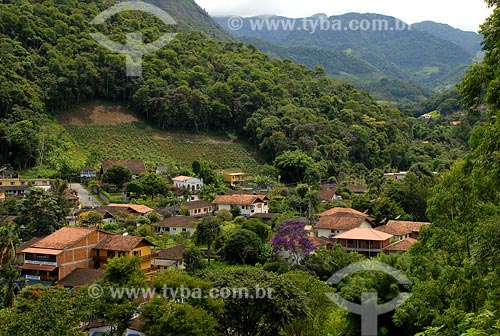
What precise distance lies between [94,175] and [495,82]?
33.1 meters

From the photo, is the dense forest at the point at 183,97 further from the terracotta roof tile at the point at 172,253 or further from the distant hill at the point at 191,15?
the distant hill at the point at 191,15

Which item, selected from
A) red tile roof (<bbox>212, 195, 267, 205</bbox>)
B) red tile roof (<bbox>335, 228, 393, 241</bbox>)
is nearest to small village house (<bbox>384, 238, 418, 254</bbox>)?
red tile roof (<bbox>335, 228, 393, 241</bbox>)

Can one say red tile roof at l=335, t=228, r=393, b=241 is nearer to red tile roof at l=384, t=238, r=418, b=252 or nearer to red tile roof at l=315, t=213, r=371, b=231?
red tile roof at l=384, t=238, r=418, b=252

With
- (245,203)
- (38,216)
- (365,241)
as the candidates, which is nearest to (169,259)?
(38,216)

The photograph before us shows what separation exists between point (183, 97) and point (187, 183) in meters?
13.7

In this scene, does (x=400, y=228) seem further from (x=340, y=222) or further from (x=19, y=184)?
(x=19, y=184)

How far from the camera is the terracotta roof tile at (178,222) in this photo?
26.9m

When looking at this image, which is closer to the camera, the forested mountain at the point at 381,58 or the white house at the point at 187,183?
the white house at the point at 187,183

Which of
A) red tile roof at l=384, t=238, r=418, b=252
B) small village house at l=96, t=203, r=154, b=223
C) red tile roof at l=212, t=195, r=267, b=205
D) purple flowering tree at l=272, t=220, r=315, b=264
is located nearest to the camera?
purple flowering tree at l=272, t=220, r=315, b=264

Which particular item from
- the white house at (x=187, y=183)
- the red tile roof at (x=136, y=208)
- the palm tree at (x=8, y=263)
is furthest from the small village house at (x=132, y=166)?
the palm tree at (x=8, y=263)

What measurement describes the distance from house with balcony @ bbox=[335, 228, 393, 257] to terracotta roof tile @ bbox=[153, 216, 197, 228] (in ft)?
24.1

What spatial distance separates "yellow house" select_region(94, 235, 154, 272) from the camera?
20797mm

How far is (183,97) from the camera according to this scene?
156 feet

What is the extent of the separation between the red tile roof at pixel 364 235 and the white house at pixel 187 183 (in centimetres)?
1362
